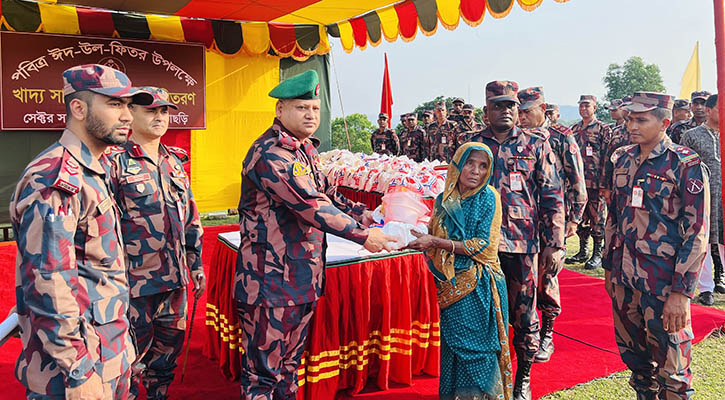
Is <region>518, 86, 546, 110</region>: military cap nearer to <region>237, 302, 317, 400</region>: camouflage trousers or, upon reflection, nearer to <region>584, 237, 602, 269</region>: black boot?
<region>237, 302, 317, 400</region>: camouflage trousers

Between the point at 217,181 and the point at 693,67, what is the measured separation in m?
13.3

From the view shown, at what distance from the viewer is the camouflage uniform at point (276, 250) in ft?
7.47

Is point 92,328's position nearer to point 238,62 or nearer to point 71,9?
point 71,9

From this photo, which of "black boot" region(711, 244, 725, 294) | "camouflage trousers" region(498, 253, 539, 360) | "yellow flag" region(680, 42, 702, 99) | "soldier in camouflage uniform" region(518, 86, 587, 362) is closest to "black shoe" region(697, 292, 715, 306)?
"black boot" region(711, 244, 725, 294)

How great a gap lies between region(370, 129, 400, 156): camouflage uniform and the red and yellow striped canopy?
2.97 m

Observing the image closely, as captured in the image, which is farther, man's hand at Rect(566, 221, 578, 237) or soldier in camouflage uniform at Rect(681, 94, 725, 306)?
soldier in camouflage uniform at Rect(681, 94, 725, 306)

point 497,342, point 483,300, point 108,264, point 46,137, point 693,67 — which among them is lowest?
point 497,342

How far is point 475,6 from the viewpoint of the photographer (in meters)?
5.28

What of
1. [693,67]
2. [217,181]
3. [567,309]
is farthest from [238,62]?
[693,67]

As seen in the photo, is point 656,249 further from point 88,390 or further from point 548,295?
point 88,390

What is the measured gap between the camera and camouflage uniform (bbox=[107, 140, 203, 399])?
2.51 meters

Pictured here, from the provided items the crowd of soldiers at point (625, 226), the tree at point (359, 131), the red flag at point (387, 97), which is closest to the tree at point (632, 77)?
the tree at point (359, 131)

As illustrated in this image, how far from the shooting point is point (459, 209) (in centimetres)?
254

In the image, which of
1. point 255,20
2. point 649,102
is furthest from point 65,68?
point 649,102
